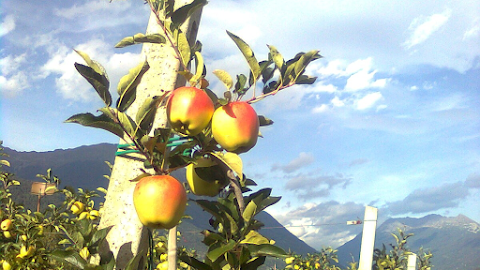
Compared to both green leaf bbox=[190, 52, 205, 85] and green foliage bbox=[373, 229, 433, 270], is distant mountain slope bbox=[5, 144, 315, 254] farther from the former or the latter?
green leaf bbox=[190, 52, 205, 85]

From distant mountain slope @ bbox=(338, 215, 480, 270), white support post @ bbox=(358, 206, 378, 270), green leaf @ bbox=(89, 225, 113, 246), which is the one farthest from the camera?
distant mountain slope @ bbox=(338, 215, 480, 270)

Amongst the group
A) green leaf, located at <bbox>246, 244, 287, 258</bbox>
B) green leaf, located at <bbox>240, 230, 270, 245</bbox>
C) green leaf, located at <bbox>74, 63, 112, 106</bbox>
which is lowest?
green leaf, located at <bbox>246, 244, 287, 258</bbox>

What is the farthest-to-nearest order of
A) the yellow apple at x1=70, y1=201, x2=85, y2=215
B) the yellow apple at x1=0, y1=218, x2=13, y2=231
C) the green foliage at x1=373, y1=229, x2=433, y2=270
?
the green foliage at x1=373, y1=229, x2=433, y2=270 < the yellow apple at x1=0, y1=218, x2=13, y2=231 < the yellow apple at x1=70, y1=201, x2=85, y2=215

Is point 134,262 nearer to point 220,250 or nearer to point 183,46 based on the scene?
point 220,250

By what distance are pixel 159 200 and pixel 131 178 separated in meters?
0.29

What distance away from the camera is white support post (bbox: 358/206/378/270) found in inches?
141

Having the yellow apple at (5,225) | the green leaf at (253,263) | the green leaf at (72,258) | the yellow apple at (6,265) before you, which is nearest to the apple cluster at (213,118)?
the green leaf at (253,263)

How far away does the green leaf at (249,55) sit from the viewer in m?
1.18

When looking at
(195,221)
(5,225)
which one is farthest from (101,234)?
(195,221)

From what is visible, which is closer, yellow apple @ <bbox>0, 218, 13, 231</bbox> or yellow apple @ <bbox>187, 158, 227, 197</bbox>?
yellow apple @ <bbox>187, 158, 227, 197</bbox>

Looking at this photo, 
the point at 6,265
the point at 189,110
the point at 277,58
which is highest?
the point at 277,58

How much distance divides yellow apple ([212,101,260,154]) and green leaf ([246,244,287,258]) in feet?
0.90

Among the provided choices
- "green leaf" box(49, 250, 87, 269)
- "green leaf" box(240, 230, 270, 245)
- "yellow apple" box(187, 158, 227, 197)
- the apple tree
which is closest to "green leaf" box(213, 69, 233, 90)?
the apple tree

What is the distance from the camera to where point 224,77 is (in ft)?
3.84
